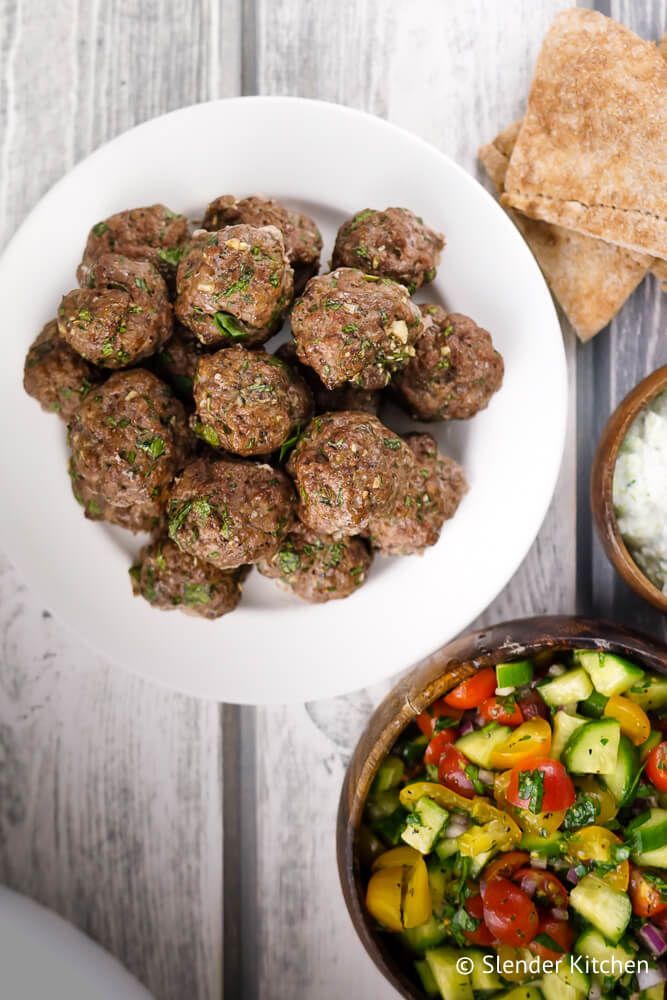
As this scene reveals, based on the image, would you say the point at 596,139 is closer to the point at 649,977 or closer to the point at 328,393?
the point at 328,393

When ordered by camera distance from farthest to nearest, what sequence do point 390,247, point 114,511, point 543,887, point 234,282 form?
point 114,511
point 543,887
point 390,247
point 234,282

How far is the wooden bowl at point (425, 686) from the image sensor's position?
7.16 ft

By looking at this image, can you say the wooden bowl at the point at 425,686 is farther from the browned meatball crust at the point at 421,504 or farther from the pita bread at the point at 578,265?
the pita bread at the point at 578,265

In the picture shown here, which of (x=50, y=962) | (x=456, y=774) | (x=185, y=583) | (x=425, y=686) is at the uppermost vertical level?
(x=185, y=583)

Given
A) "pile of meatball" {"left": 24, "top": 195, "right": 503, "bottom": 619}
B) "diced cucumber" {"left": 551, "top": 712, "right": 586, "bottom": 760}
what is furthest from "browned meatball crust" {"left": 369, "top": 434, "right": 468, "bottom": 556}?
"diced cucumber" {"left": 551, "top": 712, "right": 586, "bottom": 760}

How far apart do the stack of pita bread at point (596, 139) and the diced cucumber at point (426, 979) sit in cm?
201

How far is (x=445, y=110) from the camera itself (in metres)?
2.63

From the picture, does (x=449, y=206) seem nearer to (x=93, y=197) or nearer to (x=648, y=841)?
(x=93, y=197)

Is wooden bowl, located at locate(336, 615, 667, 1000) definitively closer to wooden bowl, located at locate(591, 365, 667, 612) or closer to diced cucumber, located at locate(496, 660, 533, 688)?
diced cucumber, located at locate(496, 660, 533, 688)

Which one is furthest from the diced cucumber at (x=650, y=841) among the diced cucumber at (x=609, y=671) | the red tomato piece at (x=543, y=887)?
the diced cucumber at (x=609, y=671)

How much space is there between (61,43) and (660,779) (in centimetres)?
271

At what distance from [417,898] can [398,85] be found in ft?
7.51

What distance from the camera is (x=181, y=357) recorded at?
2.29 m

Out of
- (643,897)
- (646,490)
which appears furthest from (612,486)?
(643,897)
